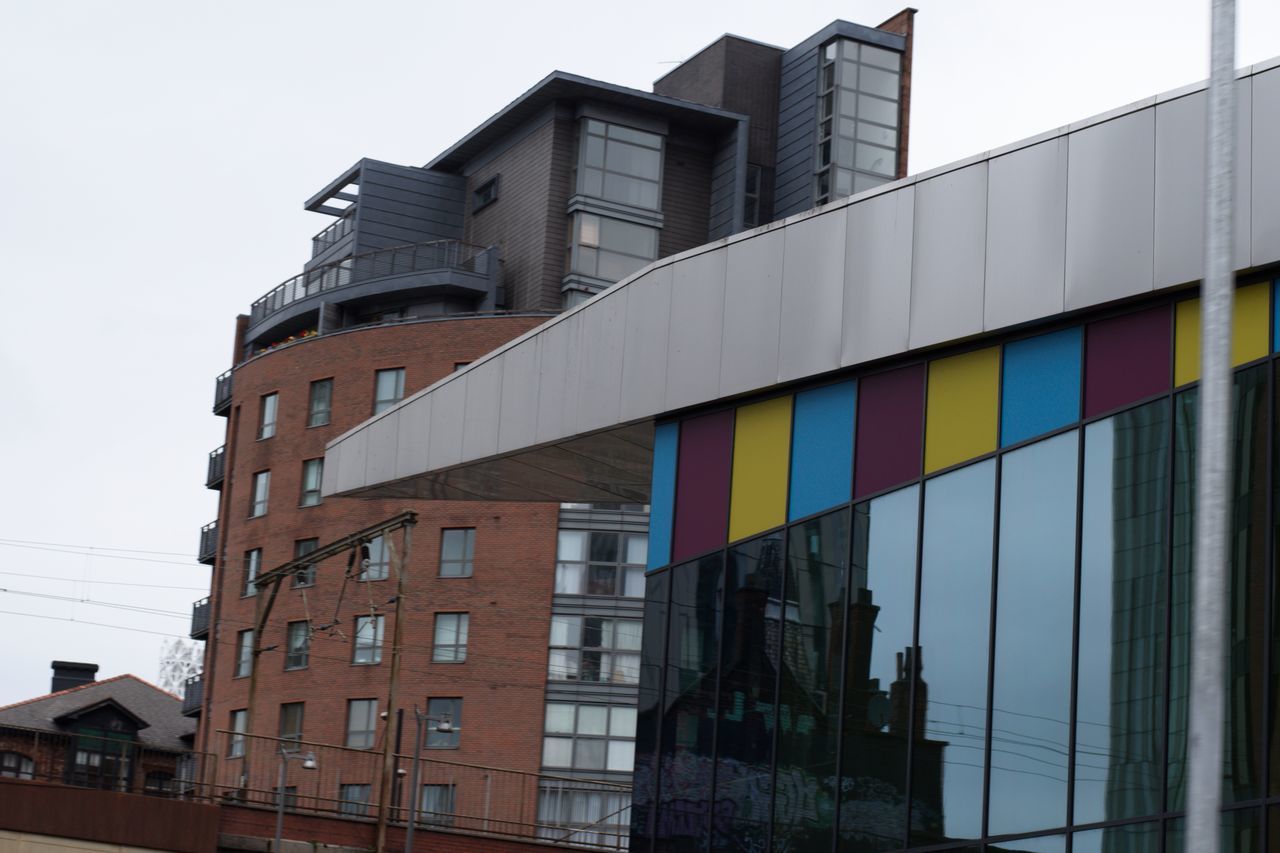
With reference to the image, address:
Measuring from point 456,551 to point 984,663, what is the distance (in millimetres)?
43660

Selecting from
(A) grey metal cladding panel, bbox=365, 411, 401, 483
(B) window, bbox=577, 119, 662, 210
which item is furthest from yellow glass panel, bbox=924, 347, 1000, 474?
(B) window, bbox=577, 119, 662, 210

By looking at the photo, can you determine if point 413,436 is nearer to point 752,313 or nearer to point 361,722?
point 752,313

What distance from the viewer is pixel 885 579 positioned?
17.8m

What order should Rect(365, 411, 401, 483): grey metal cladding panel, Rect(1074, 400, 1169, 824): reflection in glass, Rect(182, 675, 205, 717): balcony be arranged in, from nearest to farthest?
Rect(1074, 400, 1169, 824): reflection in glass, Rect(365, 411, 401, 483): grey metal cladding panel, Rect(182, 675, 205, 717): balcony

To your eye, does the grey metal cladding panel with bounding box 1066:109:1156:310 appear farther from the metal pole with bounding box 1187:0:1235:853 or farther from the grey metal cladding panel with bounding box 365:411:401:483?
the grey metal cladding panel with bounding box 365:411:401:483

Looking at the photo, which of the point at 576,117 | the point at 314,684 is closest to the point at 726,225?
the point at 576,117

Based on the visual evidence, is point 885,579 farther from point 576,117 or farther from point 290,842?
point 576,117

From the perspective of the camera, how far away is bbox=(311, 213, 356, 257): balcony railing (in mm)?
71250

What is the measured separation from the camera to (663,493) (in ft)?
69.8

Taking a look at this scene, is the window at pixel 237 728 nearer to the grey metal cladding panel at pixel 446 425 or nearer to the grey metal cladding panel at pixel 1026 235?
the grey metal cladding panel at pixel 446 425

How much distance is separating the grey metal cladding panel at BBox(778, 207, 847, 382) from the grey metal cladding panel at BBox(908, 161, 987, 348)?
1.12m

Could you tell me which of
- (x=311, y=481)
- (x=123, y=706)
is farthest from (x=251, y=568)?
(x=123, y=706)

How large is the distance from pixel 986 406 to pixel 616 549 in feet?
135

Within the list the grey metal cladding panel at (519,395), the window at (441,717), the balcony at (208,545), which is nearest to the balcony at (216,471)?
the balcony at (208,545)
